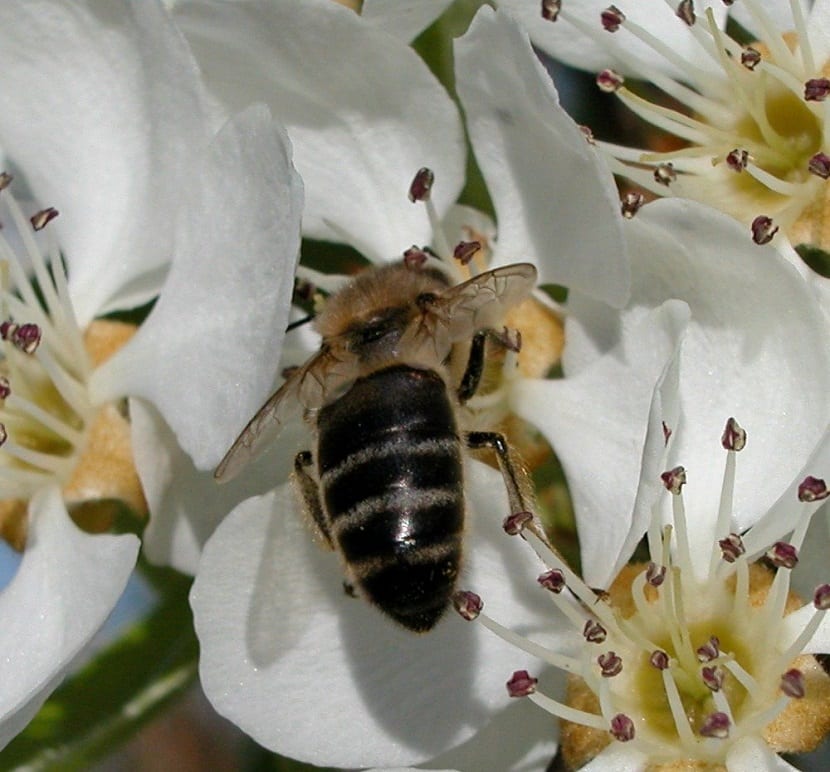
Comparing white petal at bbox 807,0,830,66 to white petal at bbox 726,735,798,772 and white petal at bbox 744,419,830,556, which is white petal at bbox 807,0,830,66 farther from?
white petal at bbox 726,735,798,772

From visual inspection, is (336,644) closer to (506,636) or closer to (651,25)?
(506,636)

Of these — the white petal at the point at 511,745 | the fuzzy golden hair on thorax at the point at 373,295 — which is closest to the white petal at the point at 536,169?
the fuzzy golden hair on thorax at the point at 373,295

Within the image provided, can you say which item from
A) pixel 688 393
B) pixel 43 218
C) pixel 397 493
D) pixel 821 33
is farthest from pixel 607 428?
pixel 43 218

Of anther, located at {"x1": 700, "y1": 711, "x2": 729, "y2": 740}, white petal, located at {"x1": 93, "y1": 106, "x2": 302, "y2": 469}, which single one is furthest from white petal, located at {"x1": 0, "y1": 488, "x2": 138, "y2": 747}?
anther, located at {"x1": 700, "y1": 711, "x2": 729, "y2": 740}

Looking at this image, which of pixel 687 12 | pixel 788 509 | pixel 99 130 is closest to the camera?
pixel 788 509

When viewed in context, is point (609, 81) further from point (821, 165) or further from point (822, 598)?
point (822, 598)

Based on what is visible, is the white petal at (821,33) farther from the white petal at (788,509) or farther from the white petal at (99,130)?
the white petal at (99,130)

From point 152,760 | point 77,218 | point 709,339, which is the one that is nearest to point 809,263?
point 709,339
